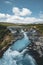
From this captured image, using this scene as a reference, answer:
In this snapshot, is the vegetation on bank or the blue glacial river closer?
the blue glacial river

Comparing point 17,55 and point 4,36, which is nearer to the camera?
point 17,55

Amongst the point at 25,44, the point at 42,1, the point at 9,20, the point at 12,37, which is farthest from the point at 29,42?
the point at 42,1

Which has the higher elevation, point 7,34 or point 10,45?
point 7,34

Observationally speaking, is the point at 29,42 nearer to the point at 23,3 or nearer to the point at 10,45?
the point at 10,45

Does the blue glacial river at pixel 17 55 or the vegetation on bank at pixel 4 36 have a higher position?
the vegetation on bank at pixel 4 36

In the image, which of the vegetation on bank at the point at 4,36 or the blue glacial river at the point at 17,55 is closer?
the blue glacial river at the point at 17,55

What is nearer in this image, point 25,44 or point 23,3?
point 25,44

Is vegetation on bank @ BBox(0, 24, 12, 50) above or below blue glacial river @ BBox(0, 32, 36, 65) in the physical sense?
above

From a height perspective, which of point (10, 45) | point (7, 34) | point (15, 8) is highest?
point (15, 8)
